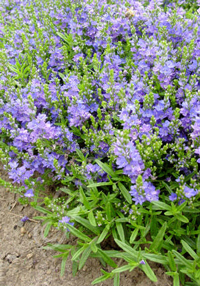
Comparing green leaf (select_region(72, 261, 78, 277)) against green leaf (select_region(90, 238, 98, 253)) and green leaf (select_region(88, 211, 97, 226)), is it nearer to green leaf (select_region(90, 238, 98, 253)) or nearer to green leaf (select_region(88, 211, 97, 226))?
green leaf (select_region(90, 238, 98, 253))

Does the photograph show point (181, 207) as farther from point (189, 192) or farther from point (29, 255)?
point (29, 255)

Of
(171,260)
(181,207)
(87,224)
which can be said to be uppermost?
(181,207)

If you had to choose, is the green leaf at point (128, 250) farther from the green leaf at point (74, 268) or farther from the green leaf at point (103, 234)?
the green leaf at point (74, 268)

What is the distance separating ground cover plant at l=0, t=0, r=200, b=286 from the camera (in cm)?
281

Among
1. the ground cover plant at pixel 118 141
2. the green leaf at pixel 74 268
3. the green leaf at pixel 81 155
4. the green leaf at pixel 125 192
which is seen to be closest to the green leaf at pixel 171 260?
the ground cover plant at pixel 118 141

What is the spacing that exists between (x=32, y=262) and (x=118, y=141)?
202cm

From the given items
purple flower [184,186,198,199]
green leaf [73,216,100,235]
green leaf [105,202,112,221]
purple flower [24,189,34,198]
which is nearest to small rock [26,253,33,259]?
purple flower [24,189,34,198]

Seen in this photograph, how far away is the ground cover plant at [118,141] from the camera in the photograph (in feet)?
9.23

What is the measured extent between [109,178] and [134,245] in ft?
2.58

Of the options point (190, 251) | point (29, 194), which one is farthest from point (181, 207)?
point (29, 194)

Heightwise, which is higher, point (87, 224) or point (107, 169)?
point (107, 169)

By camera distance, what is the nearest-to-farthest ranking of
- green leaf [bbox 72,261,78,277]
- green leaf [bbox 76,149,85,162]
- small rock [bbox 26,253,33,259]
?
green leaf [bbox 72,261,78,277], green leaf [bbox 76,149,85,162], small rock [bbox 26,253,33,259]

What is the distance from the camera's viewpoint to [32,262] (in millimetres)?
3539

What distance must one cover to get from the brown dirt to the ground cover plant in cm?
18
